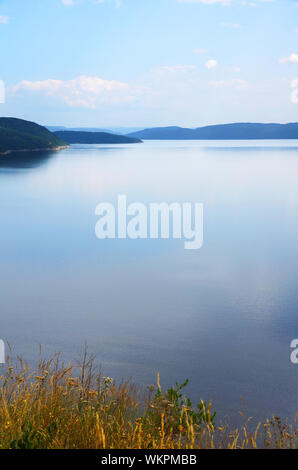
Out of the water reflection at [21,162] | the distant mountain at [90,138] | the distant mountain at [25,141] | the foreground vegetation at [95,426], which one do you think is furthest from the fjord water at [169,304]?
the distant mountain at [90,138]

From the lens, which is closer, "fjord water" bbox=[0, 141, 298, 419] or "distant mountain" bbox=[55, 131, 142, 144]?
"fjord water" bbox=[0, 141, 298, 419]

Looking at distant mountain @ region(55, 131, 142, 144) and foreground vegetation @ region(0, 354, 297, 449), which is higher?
distant mountain @ region(55, 131, 142, 144)

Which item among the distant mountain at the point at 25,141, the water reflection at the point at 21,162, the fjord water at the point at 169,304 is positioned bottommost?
the fjord water at the point at 169,304

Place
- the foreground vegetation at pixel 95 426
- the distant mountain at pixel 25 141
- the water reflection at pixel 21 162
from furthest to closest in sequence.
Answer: the distant mountain at pixel 25 141, the water reflection at pixel 21 162, the foreground vegetation at pixel 95 426

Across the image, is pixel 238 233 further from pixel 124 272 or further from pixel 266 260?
pixel 124 272

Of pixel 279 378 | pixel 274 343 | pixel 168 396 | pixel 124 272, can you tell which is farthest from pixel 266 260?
pixel 168 396

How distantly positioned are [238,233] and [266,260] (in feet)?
15.3

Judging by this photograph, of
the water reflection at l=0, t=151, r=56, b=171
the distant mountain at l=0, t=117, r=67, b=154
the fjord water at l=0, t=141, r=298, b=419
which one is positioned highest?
the distant mountain at l=0, t=117, r=67, b=154

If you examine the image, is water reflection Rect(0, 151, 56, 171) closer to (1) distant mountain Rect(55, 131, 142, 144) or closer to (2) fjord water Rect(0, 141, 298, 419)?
(2) fjord water Rect(0, 141, 298, 419)

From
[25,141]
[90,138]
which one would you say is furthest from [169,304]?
[90,138]

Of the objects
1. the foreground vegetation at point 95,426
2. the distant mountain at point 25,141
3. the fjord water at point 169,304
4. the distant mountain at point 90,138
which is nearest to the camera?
the foreground vegetation at point 95,426

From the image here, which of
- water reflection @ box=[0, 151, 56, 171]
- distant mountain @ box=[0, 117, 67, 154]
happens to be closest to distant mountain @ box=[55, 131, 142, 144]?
distant mountain @ box=[0, 117, 67, 154]

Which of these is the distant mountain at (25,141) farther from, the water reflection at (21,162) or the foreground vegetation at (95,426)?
the foreground vegetation at (95,426)

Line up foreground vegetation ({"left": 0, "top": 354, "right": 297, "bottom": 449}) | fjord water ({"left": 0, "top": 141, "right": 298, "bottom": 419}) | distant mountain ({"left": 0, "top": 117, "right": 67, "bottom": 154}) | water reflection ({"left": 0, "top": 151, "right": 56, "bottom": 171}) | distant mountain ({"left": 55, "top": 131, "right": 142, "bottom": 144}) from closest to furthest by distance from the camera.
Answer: foreground vegetation ({"left": 0, "top": 354, "right": 297, "bottom": 449}), fjord water ({"left": 0, "top": 141, "right": 298, "bottom": 419}), water reflection ({"left": 0, "top": 151, "right": 56, "bottom": 171}), distant mountain ({"left": 0, "top": 117, "right": 67, "bottom": 154}), distant mountain ({"left": 55, "top": 131, "right": 142, "bottom": 144})
